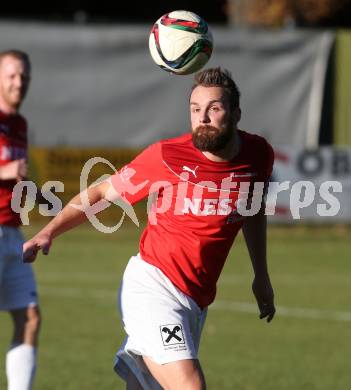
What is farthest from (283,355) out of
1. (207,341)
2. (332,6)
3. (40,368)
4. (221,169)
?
(332,6)

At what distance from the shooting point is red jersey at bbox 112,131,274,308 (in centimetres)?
688

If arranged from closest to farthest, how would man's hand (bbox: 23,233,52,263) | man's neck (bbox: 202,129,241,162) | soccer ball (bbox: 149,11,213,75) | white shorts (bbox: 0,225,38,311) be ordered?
man's hand (bbox: 23,233,52,263) < man's neck (bbox: 202,129,241,162) < soccer ball (bbox: 149,11,213,75) < white shorts (bbox: 0,225,38,311)

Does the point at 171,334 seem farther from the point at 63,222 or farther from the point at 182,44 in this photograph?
the point at 182,44

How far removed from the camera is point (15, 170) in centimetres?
808

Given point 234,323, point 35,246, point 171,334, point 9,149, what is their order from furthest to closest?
point 234,323, point 9,149, point 171,334, point 35,246

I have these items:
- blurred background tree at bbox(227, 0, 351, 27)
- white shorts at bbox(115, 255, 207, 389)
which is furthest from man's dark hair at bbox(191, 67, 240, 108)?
blurred background tree at bbox(227, 0, 351, 27)

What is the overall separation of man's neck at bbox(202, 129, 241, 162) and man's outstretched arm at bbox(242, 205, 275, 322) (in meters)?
0.50

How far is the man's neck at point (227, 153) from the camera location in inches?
270

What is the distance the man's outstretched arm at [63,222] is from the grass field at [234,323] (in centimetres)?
326

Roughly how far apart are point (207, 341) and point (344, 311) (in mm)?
2623

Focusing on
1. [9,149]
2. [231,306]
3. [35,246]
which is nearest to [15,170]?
[9,149]

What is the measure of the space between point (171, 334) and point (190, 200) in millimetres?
766

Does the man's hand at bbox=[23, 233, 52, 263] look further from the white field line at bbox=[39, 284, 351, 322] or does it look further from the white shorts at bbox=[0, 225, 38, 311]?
the white field line at bbox=[39, 284, 351, 322]

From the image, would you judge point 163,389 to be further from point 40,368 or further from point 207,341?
point 207,341
